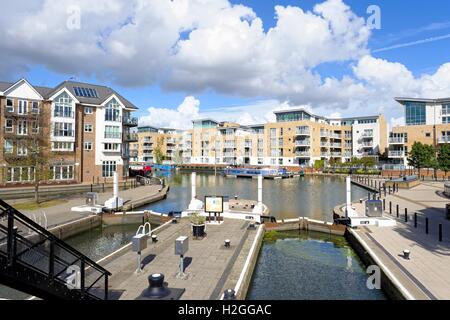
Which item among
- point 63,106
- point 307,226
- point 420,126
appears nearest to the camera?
point 307,226

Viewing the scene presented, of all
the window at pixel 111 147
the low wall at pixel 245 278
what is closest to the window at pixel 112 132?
the window at pixel 111 147

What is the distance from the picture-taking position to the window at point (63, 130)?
46750mm

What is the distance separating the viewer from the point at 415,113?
76562mm

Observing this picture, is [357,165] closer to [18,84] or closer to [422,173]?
[422,173]

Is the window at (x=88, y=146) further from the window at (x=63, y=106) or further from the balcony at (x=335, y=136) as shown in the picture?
the balcony at (x=335, y=136)

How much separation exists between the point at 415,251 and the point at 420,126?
70.7 metres

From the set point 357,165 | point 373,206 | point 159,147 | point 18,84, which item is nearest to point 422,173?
point 357,165

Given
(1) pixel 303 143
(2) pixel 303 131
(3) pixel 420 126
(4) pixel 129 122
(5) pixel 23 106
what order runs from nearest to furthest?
(5) pixel 23 106 → (4) pixel 129 122 → (3) pixel 420 126 → (1) pixel 303 143 → (2) pixel 303 131

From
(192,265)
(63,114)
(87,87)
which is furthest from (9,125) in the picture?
(192,265)

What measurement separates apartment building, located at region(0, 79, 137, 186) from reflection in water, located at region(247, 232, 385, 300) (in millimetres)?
34065

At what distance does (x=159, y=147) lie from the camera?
132750 millimetres

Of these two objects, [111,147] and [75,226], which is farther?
[111,147]

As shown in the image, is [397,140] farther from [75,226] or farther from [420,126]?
[75,226]

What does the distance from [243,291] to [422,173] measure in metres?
68.4
